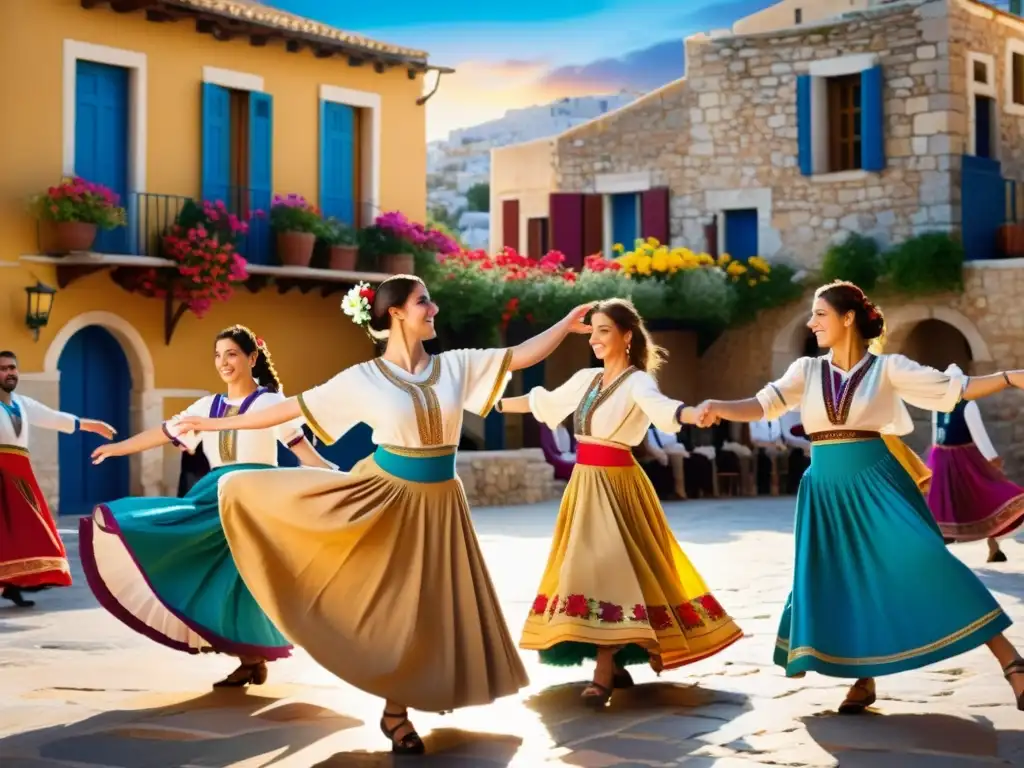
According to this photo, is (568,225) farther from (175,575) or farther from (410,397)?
(410,397)

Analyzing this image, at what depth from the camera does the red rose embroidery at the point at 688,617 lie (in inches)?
297

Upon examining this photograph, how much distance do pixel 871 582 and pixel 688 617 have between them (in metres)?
0.96

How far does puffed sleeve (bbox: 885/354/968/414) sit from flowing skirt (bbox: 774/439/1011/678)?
258 millimetres

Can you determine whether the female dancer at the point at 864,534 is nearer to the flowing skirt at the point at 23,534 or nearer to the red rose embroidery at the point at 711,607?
the red rose embroidery at the point at 711,607

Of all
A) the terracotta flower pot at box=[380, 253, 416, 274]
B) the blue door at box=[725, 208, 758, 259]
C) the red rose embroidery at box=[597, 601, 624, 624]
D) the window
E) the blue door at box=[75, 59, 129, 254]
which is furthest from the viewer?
the blue door at box=[725, 208, 758, 259]

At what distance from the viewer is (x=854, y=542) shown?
23.1ft

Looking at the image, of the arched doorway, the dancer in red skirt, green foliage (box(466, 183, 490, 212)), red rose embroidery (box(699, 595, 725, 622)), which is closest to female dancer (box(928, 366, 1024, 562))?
red rose embroidery (box(699, 595, 725, 622))

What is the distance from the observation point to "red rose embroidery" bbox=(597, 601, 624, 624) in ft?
24.0

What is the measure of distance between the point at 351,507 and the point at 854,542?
2082mm

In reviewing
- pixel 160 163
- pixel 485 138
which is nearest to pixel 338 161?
pixel 160 163

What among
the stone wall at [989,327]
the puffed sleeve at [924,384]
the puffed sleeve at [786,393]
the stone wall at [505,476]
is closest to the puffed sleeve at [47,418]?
the puffed sleeve at [786,393]

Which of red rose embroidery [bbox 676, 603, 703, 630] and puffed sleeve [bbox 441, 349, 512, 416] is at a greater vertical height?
puffed sleeve [bbox 441, 349, 512, 416]

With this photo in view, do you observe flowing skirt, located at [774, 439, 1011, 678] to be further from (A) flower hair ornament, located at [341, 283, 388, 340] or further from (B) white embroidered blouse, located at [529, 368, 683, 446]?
(A) flower hair ornament, located at [341, 283, 388, 340]

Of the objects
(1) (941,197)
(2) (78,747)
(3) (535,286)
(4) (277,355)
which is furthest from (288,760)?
(1) (941,197)
